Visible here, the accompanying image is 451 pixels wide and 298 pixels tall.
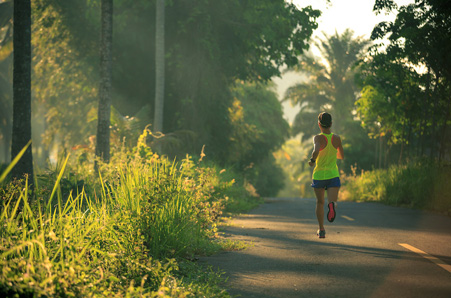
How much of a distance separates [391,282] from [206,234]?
151 inches

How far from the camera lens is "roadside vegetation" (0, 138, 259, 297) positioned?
15.4 feet

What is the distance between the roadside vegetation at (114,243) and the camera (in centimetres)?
468

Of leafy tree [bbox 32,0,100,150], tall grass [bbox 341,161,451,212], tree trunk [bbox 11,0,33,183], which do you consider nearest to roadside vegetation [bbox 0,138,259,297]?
tree trunk [bbox 11,0,33,183]

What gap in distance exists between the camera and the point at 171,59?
85.0 ft

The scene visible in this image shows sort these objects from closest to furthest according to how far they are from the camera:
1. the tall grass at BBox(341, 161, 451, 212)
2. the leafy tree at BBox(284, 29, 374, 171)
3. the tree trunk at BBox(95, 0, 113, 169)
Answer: the tree trunk at BBox(95, 0, 113, 169)
the tall grass at BBox(341, 161, 451, 212)
the leafy tree at BBox(284, 29, 374, 171)

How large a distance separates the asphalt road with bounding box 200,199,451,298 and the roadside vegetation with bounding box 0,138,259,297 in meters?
0.55

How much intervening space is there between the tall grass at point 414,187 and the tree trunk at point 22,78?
38.8 feet

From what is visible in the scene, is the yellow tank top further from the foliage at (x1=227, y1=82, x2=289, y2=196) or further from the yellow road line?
the foliage at (x1=227, y1=82, x2=289, y2=196)

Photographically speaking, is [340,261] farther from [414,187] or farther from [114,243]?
[414,187]

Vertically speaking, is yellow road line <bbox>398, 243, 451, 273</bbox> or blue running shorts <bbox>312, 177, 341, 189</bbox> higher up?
blue running shorts <bbox>312, 177, 341, 189</bbox>

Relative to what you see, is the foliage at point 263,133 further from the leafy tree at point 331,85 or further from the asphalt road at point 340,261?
the asphalt road at point 340,261

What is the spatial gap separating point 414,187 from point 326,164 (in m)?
11.6

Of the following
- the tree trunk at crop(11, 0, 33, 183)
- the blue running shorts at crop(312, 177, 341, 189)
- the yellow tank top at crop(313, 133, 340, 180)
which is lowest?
the blue running shorts at crop(312, 177, 341, 189)

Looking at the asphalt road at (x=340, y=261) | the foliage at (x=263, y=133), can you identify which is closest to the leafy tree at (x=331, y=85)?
the foliage at (x=263, y=133)
